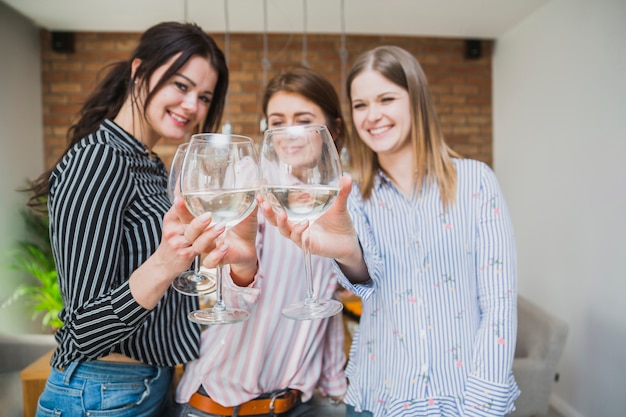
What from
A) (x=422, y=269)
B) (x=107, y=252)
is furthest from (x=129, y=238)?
(x=422, y=269)

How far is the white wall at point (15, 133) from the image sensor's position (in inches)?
130

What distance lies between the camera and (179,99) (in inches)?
42.4

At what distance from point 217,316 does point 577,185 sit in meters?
2.94

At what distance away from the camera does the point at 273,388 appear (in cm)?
106

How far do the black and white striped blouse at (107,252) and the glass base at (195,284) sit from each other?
0.24 ft

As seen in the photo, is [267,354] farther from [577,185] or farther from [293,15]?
[293,15]

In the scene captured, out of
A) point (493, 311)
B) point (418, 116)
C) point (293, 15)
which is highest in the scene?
point (293, 15)

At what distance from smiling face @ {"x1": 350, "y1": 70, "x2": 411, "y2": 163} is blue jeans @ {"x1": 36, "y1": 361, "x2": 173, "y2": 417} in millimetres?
729

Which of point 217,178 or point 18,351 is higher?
point 217,178

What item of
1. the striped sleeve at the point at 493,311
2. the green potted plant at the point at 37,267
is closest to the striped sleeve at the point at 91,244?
the striped sleeve at the point at 493,311

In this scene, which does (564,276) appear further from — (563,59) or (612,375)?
(563,59)

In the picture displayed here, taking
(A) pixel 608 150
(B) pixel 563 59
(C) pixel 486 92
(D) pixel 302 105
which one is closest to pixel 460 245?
(D) pixel 302 105

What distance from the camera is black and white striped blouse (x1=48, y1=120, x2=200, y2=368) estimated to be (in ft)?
2.73

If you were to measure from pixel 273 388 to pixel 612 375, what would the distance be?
2.38 metres
